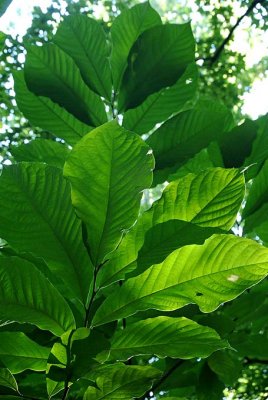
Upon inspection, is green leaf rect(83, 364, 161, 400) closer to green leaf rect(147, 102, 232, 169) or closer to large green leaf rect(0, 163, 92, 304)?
large green leaf rect(0, 163, 92, 304)

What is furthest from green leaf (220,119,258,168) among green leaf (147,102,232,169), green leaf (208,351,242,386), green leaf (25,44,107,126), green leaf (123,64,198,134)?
green leaf (208,351,242,386)

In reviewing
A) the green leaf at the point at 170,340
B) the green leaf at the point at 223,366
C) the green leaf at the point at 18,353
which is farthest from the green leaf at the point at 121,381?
the green leaf at the point at 223,366

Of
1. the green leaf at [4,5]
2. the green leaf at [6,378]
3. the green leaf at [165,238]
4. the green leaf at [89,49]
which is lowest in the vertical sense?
the green leaf at [6,378]

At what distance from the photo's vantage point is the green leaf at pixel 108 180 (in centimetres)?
73

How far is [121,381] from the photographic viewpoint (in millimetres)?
737

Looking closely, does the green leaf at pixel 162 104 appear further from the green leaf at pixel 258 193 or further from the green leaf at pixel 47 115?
the green leaf at pixel 258 193

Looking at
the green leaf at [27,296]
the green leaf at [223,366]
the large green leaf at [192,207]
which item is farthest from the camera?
the green leaf at [223,366]

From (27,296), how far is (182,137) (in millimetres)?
659

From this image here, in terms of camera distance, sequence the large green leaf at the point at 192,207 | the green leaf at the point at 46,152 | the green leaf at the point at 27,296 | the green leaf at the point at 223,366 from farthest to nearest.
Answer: the green leaf at the point at 46,152 → the green leaf at the point at 223,366 → the large green leaf at the point at 192,207 → the green leaf at the point at 27,296

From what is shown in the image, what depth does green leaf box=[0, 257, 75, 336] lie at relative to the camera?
2.27ft

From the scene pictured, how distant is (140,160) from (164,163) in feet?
1.63

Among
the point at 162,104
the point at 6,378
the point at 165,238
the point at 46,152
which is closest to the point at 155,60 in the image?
the point at 162,104

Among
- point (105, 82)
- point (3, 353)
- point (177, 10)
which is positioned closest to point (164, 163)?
point (105, 82)

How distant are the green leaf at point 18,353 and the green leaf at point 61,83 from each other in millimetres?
621
